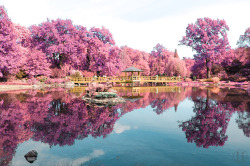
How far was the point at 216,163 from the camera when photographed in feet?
14.8

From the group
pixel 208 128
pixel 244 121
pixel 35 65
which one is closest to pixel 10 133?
pixel 208 128

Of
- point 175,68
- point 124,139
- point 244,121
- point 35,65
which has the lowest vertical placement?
point 124,139

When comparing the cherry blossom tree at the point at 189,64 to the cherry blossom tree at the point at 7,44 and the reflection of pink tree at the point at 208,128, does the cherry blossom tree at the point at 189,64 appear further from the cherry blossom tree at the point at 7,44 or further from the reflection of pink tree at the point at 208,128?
Answer: the reflection of pink tree at the point at 208,128

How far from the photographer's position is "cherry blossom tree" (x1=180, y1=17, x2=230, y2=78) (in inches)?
1425

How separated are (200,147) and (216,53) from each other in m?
35.6

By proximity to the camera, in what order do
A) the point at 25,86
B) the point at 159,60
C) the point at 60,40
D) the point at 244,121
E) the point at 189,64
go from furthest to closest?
the point at 189,64 → the point at 159,60 → the point at 60,40 → the point at 25,86 → the point at 244,121

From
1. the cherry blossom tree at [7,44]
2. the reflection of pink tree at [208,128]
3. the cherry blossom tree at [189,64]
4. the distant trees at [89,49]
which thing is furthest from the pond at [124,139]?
the cherry blossom tree at [189,64]

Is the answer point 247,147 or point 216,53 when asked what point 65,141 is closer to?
point 247,147

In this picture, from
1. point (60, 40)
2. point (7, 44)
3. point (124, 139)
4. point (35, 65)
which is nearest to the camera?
point (124, 139)

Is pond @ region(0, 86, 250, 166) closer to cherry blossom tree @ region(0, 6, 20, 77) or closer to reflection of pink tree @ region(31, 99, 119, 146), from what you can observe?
reflection of pink tree @ region(31, 99, 119, 146)

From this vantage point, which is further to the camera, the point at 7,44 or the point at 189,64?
the point at 189,64

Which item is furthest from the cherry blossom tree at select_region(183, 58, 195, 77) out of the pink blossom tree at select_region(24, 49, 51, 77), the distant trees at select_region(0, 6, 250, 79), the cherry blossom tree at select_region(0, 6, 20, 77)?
the cherry blossom tree at select_region(0, 6, 20, 77)

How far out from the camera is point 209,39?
37.4 metres

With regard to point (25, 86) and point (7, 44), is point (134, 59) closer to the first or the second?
point (25, 86)
